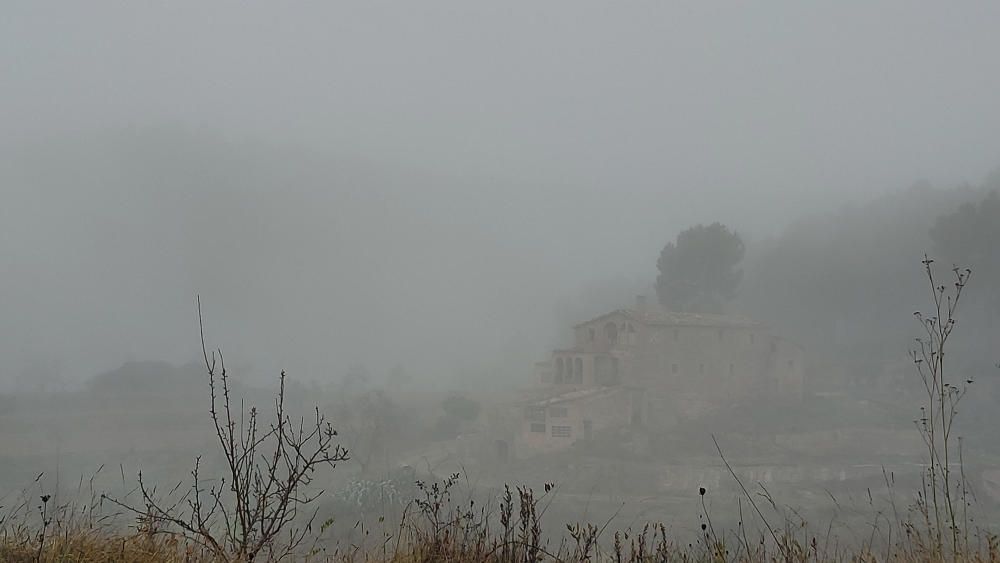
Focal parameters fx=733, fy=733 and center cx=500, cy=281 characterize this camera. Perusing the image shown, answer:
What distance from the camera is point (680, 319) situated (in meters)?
42.2

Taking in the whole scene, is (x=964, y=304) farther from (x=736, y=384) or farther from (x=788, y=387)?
(x=736, y=384)

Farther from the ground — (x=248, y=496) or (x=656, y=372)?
(x=248, y=496)

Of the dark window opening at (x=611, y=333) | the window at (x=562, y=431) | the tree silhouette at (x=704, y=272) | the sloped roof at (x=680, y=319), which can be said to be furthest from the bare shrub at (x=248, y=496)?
the tree silhouette at (x=704, y=272)

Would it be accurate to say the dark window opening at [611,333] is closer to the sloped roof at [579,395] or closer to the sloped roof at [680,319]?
the sloped roof at [680,319]

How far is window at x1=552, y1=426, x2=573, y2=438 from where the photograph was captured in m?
35.0

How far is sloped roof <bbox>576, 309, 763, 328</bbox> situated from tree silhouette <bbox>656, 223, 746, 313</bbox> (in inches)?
522

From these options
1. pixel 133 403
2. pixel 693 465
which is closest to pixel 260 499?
pixel 693 465

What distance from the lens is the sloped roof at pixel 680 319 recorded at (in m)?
41.3

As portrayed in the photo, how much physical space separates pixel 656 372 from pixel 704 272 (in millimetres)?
20791

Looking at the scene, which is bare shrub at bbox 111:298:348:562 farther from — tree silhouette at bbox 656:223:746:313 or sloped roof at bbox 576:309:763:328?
tree silhouette at bbox 656:223:746:313

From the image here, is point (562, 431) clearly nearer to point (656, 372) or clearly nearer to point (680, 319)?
point (656, 372)

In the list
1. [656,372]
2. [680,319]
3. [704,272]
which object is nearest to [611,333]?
[656,372]

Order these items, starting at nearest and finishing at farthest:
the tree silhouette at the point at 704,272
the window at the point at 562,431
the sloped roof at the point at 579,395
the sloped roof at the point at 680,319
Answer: the window at the point at 562,431
the sloped roof at the point at 579,395
the sloped roof at the point at 680,319
the tree silhouette at the point at 704,272

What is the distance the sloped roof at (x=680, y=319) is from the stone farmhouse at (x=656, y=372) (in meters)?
0.06
